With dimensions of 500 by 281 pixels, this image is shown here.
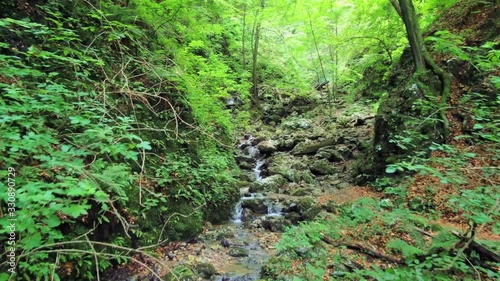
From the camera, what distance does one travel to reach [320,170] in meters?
11.6

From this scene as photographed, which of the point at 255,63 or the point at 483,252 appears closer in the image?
the point at 483,252

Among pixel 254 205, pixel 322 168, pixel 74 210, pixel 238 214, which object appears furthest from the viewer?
pixel 322 168

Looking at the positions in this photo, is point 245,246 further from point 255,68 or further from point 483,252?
point 255,68

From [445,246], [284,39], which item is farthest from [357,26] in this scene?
[445,246]

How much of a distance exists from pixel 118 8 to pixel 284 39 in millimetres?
13932

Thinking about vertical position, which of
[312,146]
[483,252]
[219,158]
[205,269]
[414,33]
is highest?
[414,33]

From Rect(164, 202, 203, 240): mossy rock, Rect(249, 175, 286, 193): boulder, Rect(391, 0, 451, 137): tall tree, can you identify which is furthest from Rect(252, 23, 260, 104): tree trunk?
Rect(164, 202, 203, 240): mossy rock

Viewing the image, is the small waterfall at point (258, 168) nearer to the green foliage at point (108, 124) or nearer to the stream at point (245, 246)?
the stream at point (245, 246)

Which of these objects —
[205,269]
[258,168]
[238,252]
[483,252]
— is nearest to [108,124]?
[205,269]

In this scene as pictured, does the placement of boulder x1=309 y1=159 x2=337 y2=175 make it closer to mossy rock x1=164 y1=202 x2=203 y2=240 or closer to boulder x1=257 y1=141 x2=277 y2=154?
boulder x1=257 y1=141 x2=277 y2=154

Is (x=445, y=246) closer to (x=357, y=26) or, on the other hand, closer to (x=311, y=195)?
(x=311, y=195)

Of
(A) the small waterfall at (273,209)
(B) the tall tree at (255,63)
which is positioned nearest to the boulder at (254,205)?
(A) the small waterfall at (273,209)

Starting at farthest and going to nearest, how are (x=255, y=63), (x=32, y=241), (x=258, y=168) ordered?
(x=255, y=63), (x=258, y=168), (x=32, y=241)

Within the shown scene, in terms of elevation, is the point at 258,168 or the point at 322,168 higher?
the point at 322,168
